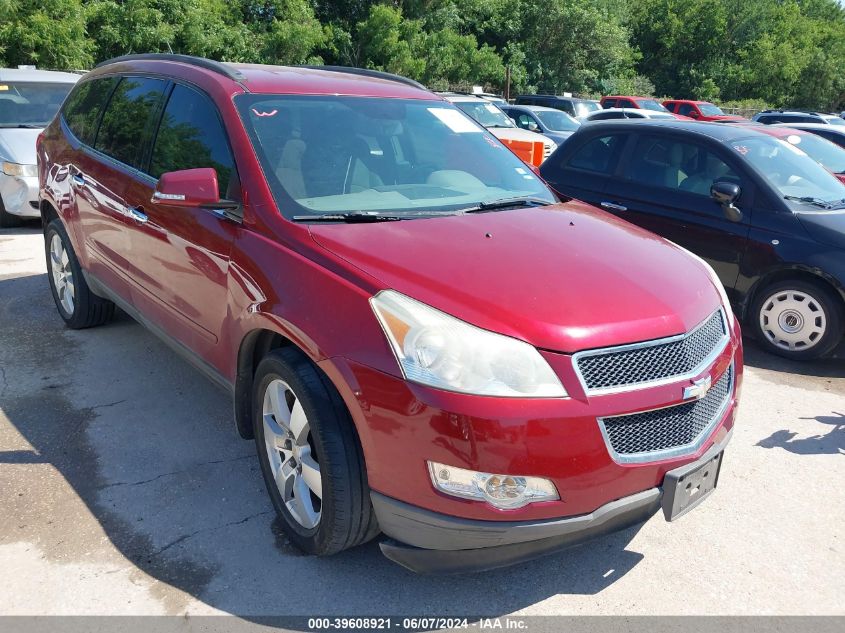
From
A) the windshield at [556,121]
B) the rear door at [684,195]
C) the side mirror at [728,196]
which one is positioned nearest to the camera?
the side mirror at [728,196]

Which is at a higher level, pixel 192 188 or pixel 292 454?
pixel 192 188

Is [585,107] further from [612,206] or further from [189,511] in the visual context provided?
[189,511]

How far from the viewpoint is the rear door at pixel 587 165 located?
6715 millimetres

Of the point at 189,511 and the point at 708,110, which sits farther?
the point at 708,110

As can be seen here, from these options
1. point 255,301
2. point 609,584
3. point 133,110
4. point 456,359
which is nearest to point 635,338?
point 456,359

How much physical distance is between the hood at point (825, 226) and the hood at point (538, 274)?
8.58ft

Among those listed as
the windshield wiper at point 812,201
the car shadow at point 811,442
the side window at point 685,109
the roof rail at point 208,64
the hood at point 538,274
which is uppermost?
the roof rail at point 208,64

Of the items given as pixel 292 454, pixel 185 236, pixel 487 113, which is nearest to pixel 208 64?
pixel 185 236

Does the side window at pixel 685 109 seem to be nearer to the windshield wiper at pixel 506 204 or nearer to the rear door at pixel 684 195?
the rear door at pixel 684 195

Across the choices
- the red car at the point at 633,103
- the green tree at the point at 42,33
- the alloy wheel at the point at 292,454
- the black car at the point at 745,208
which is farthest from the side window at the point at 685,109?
the alloy wheel at the point at 292,454

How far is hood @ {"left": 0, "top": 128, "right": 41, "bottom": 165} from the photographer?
8.49 meters

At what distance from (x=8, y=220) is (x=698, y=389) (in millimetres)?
9034

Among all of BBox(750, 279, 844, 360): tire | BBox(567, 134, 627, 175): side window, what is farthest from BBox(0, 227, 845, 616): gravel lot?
BBox(567, 134, 627, 175): side window

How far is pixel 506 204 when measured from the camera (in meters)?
3.58
